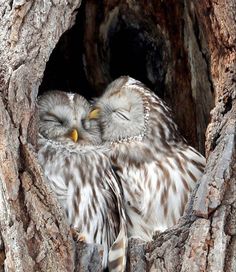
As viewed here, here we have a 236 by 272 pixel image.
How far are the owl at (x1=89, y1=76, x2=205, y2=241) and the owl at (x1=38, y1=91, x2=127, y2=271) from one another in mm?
101

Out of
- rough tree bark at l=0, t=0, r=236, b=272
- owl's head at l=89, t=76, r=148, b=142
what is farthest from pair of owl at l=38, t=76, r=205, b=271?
rough tree bark at l=0, t=0, r=236, b=272

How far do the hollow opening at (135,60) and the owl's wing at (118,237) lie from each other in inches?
31.1

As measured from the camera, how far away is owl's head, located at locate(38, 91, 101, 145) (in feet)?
14.9

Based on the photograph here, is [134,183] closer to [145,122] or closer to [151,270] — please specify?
[145,122]

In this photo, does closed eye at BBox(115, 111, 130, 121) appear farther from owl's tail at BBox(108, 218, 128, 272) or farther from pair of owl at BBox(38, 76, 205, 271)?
owl's tail at BBox(108, 218, 128, 272)

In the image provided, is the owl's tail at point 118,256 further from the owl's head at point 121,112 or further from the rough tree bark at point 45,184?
the owl's head at point 121,112

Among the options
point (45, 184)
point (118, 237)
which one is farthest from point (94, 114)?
point (45, 184)

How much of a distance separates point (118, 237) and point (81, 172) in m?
0.48

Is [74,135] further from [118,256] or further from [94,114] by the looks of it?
[118,256]

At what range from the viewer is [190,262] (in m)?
3.55

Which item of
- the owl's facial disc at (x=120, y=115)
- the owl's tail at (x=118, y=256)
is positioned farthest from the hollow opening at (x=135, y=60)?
the owl's tail at (x=118, y=256)

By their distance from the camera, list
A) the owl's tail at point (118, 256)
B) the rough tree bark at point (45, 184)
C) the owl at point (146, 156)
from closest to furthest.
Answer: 1. the rough tree bark at point (45, 184)
2. the owl's tail at point (118, 256)
3. the owl at point (146, 156)

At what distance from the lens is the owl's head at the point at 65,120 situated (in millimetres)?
4527

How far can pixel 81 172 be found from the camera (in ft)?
14.3
